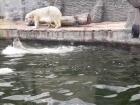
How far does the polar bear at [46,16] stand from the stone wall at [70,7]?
7.39ft

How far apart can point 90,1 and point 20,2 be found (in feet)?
11.8

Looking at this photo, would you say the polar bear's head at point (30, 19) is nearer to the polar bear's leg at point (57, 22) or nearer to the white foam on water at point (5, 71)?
the polar bear's leg at point (57, 22)

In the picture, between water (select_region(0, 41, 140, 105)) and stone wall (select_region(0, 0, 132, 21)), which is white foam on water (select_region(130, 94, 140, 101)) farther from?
stone wall (select_region(0, 0, 132, 21))

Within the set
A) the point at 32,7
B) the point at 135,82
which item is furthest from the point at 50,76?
the point at 32,7

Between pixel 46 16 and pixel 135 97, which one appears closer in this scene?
pixel 135 97

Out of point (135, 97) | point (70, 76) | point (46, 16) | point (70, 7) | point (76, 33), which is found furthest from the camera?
point (70, 7)

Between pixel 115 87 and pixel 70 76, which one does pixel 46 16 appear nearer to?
pixel 70 76

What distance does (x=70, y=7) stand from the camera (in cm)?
1939

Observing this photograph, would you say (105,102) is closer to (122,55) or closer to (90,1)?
(122,55)

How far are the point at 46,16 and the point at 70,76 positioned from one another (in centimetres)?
760

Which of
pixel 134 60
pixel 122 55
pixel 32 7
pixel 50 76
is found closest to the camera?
pixel 50 76

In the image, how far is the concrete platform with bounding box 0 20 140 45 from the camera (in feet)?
45.4

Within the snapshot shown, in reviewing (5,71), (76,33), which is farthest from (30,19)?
(5,71)

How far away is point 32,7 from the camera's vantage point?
2022 cm
